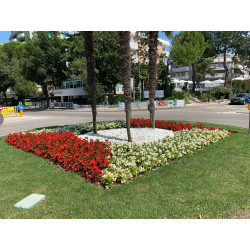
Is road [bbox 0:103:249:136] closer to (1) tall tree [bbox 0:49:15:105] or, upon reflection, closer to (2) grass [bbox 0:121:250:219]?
(2) grass [bbox 0:121:250:219]

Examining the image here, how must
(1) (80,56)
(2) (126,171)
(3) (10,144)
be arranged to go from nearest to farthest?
1. (2) (126,171)
2. (3) (10,144)
3. (1) (80,56)

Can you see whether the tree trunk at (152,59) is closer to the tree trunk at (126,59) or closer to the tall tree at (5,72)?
the tree trunk at (126,59)

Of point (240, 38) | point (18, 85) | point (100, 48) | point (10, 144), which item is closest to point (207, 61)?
point (240, 38)

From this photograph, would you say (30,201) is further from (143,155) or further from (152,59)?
(152,59)

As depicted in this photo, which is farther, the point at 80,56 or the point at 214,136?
the point at 80,56

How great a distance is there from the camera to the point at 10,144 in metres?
8.04

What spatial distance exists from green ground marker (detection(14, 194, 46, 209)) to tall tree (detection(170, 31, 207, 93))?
32.5 metres

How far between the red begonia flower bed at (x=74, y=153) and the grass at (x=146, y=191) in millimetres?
248

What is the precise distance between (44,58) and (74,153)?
97.6ft

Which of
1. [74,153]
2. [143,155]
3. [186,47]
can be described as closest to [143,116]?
[143,155]

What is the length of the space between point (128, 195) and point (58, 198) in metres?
1.29

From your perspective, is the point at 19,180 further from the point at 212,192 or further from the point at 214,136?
the point at 214,136

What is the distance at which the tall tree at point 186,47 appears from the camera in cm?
3181

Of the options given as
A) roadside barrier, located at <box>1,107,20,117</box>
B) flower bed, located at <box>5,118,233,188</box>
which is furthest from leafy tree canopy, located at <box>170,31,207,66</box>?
flower bed, located at <box>5,118,233,188</box>
